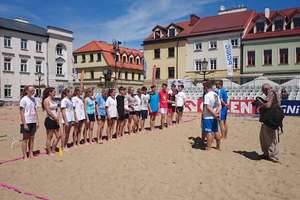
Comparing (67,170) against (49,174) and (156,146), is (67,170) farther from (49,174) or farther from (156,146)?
(156,146)

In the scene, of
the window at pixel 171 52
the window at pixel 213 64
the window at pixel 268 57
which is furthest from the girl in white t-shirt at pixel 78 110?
the window at pixel 171 52

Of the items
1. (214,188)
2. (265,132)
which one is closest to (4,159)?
(214,188)

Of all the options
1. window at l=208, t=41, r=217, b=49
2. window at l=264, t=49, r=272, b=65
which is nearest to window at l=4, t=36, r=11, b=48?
window at l=208, t=41, r=217, b=49

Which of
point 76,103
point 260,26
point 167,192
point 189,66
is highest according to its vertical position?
point 260,26

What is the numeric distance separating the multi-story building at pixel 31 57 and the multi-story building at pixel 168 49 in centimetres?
1163

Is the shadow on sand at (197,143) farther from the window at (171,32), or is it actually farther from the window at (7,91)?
the window at (171,32)

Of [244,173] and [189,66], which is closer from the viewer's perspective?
[244,173]

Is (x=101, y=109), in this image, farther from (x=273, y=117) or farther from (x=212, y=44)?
(x=212, y=44)

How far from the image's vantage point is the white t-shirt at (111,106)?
30.5 ft

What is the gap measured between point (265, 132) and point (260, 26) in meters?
30.8

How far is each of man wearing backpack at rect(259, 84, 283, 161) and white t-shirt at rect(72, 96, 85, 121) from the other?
4.68 m

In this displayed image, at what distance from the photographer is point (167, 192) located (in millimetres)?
5027

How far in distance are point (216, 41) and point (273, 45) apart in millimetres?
6742

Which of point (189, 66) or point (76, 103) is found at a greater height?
point (189, 66)
